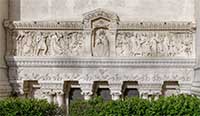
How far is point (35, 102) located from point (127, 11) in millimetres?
5046

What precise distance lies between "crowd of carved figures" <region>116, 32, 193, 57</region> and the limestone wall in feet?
1.87

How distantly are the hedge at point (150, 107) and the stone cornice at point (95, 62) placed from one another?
3455 millimetres

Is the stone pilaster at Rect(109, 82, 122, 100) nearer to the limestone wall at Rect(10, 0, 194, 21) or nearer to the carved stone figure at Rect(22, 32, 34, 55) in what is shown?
the limestone wall at Rect(10, 0, 194, 21)

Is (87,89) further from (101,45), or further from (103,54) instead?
(101,45)

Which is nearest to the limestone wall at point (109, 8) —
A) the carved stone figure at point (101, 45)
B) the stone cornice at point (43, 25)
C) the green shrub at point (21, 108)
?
the stone cornice at point (43, 25)

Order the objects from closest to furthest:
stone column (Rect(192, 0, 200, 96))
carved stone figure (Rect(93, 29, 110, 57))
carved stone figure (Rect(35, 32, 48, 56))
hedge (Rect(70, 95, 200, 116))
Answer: hedge (Rect(70, 95, 200, 116))
stone column (Rect(192, 0, 200, 96))
carved stone figure (Rect(93, 29, 110, 57))
carved stone figure (Rect(35, 32, 48, 56))

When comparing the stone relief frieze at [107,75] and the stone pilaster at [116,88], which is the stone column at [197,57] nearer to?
the stone relief frieze at [107,75]

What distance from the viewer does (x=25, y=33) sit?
13391 millimetres

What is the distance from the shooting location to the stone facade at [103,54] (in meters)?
12.9

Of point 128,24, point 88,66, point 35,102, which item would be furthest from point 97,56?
point 35,102

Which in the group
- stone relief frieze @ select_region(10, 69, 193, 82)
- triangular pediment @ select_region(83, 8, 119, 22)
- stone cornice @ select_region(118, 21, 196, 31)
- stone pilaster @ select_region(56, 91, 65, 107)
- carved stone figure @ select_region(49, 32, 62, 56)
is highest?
triangular pediment @ select_region(83, 8, 119, 22)

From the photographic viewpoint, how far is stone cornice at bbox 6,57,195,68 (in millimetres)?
12836

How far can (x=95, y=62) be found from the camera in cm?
1299

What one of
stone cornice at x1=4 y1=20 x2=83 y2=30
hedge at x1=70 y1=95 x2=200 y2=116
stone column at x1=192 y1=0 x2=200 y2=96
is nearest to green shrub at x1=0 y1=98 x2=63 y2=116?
hedge at x1=70 y1=95 x2=200 y2=116
